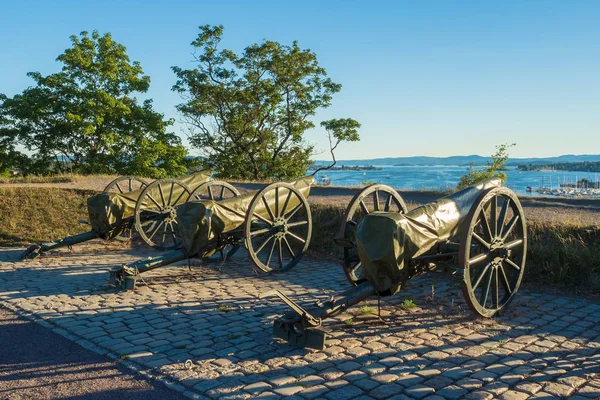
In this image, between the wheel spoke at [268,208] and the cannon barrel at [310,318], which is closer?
the cannon barrel at [310,318]

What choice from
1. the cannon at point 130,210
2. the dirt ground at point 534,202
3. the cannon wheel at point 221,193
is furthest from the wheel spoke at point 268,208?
the dirt ground at point 534,202

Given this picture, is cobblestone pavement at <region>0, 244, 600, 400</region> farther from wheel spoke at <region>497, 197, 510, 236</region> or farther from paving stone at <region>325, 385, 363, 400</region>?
wheel spoke at <region>497, 197, 510, 236</region>

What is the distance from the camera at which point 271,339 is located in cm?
578

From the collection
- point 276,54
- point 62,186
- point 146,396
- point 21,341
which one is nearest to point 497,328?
point 146,396

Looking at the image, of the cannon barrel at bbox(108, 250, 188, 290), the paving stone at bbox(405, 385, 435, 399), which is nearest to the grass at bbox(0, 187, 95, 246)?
the cannon barrel at bbox(108, 250, 188, 290)

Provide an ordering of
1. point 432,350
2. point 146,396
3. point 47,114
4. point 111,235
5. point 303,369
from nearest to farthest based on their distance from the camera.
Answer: point 146,396 → point 303,369 → point 432,350 → point 111,235 → point 47,114

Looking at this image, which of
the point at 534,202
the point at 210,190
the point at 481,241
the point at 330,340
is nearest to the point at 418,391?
the point at 330,340

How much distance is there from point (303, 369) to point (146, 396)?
1.41 meters

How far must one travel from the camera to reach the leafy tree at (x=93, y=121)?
29.6 meters

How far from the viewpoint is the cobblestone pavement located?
15.0 ft

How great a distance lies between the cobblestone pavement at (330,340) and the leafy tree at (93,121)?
72.9 feet

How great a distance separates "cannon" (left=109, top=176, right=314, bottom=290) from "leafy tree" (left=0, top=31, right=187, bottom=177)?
21164 mm

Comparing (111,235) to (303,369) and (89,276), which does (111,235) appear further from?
(303,369)

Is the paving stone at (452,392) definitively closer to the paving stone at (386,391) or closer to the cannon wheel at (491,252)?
the paving stone at (386,391)
